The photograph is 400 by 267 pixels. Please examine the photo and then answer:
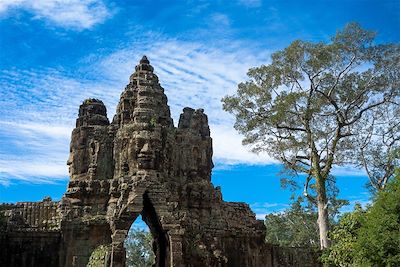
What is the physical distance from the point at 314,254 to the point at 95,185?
970cm

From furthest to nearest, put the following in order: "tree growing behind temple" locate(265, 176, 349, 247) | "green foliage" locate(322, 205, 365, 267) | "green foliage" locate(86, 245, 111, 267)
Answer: "tree growing behind temple" locate(265, 176, 349, 247)
"green foliage" locate(322, 205, 365, 267)
"green foliage" locate(86, 245, 111, 267)

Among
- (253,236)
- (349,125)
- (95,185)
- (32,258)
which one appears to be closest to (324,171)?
(349,125)

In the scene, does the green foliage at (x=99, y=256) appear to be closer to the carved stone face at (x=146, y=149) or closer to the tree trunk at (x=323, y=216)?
the carved stone face at (x=146, y=149)

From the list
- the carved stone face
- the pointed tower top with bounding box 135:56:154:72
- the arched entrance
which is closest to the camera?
the arched entrance

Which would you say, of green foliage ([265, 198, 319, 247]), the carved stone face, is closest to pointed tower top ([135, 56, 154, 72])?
the carved stone face

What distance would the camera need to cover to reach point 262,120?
2438 cm

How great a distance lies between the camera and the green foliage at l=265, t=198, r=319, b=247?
36.8 metres

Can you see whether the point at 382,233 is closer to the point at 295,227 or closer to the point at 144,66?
the point at 144,66

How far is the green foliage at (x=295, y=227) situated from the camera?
36844 millimetres

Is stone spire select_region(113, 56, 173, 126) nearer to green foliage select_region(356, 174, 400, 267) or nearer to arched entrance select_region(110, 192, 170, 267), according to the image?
arched entrance select_region(110, 192, 170, 267)

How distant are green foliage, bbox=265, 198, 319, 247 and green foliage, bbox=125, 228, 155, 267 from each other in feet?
33.1

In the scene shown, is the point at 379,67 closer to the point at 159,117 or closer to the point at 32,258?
the point at 159,117

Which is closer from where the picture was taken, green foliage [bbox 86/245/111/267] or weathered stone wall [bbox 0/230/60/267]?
green foliage [bbox 86/245/111/267]

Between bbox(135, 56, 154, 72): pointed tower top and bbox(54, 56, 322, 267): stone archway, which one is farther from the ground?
bbox(135, 56, 154, 72): pointed tower top
